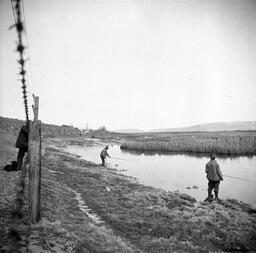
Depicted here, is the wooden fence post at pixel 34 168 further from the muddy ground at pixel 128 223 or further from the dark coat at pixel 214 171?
the dark coat at pixel 214 171

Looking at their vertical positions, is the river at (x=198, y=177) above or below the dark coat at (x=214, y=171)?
below

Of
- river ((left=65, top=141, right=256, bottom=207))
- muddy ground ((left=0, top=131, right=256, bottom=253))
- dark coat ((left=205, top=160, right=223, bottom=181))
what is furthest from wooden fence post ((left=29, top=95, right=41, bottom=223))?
river ((left=65, top=141, right=256, bottom=207))

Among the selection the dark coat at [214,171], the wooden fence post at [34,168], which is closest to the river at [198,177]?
the dark coat at [214,171]

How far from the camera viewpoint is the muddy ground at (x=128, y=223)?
641 centimetres

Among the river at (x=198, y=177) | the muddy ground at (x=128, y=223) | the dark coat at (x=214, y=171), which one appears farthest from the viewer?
the river at (x=198, y=177)

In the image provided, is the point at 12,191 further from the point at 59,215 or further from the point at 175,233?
the point at 175,233

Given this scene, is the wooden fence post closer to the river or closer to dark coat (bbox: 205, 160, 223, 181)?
dark coat (bbox: 205, 160, 223, 181)

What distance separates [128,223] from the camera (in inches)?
360

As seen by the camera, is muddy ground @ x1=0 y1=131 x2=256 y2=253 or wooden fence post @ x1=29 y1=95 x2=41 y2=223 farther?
wooden fence post @ x1=29 y1=95 x2=41 y2=223

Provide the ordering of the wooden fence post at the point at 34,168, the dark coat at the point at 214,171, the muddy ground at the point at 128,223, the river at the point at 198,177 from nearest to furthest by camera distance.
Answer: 1. the muddy ground at the point at 128,223
2. the wooden fence post at the point at 34,168
3. the dark coat at the point at 214,171
4. the river at the point at 198,177

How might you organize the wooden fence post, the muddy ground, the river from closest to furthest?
the muddy ground
the wooden fence post
the river

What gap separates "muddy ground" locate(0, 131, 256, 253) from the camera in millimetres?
6414

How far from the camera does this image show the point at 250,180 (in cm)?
1955

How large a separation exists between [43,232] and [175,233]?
428 cm
